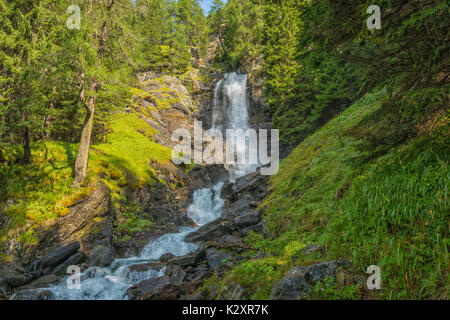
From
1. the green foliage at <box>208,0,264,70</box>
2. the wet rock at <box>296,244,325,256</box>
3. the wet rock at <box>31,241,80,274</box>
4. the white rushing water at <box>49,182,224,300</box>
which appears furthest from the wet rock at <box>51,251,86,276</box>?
the green foliage at <box>208,0,264,70</box>

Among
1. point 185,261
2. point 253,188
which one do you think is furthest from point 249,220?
point 253,188

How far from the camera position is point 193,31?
182ft

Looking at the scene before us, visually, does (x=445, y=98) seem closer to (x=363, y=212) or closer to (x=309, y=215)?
(x=363, y=212)

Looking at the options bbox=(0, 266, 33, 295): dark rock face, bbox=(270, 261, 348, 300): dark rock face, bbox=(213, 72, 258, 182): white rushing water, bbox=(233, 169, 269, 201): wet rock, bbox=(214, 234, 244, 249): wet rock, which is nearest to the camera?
bbox=(270, 261, 348, 300): dark rock face

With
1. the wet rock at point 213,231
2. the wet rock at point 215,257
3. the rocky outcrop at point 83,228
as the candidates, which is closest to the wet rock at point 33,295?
the rocky outcrop at point 83,228

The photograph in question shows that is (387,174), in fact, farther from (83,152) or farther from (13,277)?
(83,152)

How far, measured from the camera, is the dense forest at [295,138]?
3.07 m

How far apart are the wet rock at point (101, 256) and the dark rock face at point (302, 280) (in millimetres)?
8054

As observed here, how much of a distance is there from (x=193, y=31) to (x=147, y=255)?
55.8 meters

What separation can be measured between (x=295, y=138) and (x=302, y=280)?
1831 cm

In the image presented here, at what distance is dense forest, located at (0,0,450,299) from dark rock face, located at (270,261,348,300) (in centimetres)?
11

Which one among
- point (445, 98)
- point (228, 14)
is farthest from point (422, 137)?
point (228, 14)

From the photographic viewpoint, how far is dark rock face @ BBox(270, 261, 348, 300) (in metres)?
3.28

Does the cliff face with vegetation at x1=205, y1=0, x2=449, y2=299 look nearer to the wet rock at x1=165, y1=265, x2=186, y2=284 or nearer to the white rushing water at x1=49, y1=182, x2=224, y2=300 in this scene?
the wet rock at x1=165, y1=265, x2=186, y2=284
